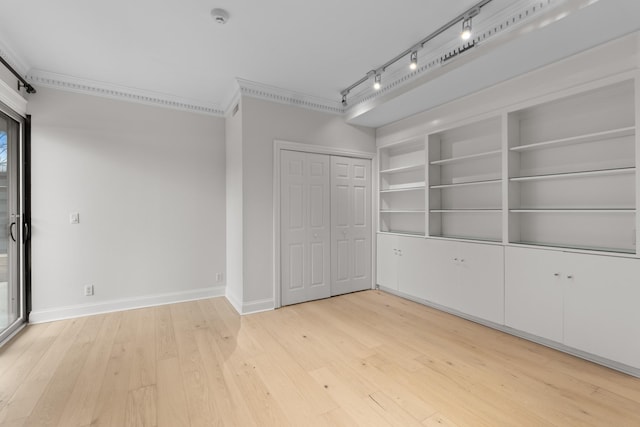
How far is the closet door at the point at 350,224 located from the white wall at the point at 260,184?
0.88m

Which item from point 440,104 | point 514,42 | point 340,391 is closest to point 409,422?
point 340,391

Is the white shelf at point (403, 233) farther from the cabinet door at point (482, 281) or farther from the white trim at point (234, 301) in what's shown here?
the white trim at point (234, 301)

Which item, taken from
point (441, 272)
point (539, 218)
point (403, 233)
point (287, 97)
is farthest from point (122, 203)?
point (539, 218)

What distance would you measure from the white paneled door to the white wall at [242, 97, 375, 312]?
0.19 metres

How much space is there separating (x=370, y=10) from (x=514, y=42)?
1171 mm

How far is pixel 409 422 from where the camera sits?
1756 mm

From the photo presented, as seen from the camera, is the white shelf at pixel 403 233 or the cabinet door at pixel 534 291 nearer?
the cabinet door at pixel 534 291

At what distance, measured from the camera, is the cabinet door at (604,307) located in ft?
7.26

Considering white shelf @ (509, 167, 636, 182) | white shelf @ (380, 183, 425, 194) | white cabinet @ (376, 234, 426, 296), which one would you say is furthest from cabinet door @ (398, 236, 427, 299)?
white shelf @ (509, 167, 636, 182)

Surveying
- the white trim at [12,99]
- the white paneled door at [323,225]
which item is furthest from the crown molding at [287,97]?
the white trim at [12,99]

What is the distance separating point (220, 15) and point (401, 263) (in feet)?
11.5

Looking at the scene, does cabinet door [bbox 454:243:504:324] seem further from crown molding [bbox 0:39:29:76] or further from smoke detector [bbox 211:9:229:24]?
crown molding [bbox 0:39:29:76]

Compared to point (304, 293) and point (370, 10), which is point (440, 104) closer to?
point (370, 10)

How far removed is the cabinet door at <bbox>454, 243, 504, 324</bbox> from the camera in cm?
303
